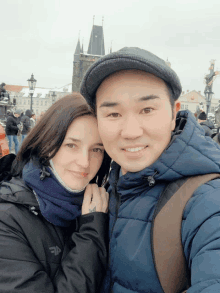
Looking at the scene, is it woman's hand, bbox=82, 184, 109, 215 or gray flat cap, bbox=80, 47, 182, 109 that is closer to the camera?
gray flat cap, bbox=80, 47, 182, 109

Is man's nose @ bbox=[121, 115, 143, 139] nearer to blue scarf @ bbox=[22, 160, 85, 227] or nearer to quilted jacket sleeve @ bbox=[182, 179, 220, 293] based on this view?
quilted jacket sleeve @ bbox=[182, 179, 220, 293]

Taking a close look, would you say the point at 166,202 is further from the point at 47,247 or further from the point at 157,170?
the point at 47,247

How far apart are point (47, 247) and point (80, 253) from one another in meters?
0.23

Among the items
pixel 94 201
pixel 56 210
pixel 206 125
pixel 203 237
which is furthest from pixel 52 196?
pixel 206 125

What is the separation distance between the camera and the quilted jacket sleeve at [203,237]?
0.87m

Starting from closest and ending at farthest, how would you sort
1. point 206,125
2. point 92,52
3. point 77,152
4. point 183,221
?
point 183,221 < point 77,152 < point 206,125 < point 92,52

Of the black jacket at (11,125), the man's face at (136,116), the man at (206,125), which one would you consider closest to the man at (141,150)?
the man's face at (136,116)

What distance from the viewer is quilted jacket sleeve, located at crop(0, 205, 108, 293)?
4.29 feet

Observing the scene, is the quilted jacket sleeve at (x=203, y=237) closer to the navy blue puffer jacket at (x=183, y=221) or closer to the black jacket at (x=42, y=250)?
the navy blue puffer jacket at (x=183, y=221)

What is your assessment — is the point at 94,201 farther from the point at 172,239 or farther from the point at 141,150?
the point at 172,239

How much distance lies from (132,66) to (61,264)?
111 centimetres

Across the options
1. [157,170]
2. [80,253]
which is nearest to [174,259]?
[157,170]

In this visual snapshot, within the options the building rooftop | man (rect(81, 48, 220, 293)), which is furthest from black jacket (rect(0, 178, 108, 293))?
the building rooftop

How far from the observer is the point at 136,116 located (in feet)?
4.16
